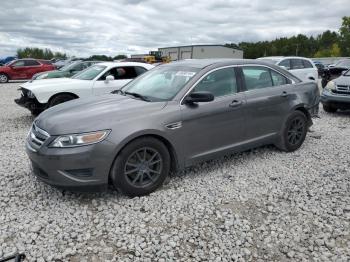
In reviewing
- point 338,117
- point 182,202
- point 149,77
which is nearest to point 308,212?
point 182,202

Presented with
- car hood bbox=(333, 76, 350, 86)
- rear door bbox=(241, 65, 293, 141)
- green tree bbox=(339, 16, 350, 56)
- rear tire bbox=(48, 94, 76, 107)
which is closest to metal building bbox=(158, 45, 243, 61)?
green tree bbox=(339, 16, 350, 56)

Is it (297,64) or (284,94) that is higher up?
(297,64)

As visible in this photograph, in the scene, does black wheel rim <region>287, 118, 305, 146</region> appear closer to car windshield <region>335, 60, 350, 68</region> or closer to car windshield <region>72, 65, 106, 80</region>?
car windshield <region>72, 65, 106, 80</region>

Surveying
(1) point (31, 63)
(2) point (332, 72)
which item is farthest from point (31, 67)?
(2) point (332, 72)

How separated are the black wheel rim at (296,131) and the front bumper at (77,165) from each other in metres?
3.30

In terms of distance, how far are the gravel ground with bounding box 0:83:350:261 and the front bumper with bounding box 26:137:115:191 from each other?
1.10ft

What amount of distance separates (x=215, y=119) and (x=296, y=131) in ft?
6.50

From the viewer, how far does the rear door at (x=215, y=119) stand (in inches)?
167

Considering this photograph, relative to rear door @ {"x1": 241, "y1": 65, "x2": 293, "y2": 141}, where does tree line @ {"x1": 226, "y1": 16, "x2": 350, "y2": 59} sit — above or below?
above

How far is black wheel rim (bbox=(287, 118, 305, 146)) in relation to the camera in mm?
5594

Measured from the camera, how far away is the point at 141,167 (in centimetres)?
391

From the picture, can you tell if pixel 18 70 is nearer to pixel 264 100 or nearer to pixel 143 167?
pixel 264 100

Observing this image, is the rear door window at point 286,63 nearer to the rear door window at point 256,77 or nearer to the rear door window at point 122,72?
the rear door window at point 122,72

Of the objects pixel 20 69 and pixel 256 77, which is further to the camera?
pixel 20 69
